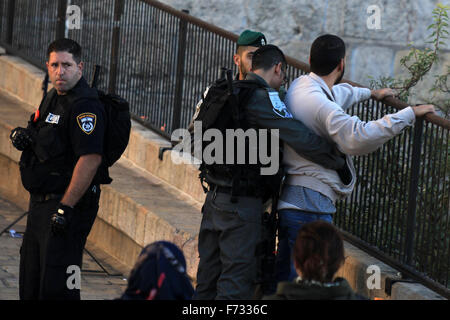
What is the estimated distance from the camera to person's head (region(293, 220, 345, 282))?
12.6 ft

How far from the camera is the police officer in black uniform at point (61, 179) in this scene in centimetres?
527

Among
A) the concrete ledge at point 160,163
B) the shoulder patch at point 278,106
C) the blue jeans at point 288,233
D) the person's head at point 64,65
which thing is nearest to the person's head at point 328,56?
the shoulder patch at point 278,106

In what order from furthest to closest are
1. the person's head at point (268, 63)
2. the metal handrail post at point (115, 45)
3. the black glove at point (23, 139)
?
the metal handrail post at point (115, 45), the black glove at point (23, 139), the person's head at point (268, 63)

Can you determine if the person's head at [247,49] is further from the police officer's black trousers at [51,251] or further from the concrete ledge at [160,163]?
the concrete ledge at [160,163]

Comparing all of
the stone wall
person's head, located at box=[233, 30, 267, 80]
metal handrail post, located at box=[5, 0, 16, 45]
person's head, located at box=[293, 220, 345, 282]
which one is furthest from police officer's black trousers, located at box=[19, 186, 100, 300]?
metal handrail post, located at box=[5, 0, 16, 45]

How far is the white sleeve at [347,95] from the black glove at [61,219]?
5.59ft

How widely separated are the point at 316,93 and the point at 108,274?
3.31 metres

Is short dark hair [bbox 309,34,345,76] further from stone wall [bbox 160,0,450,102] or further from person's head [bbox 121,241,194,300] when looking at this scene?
stone wall [bbox 160,0,450,102]

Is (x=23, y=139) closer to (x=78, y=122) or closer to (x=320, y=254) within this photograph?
(x=78, y=122)

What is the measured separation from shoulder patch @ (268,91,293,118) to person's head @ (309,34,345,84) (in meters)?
0.31

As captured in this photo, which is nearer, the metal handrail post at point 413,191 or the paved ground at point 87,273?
the metal handrail post at point 413,191

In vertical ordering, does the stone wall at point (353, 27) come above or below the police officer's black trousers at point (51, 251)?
above
